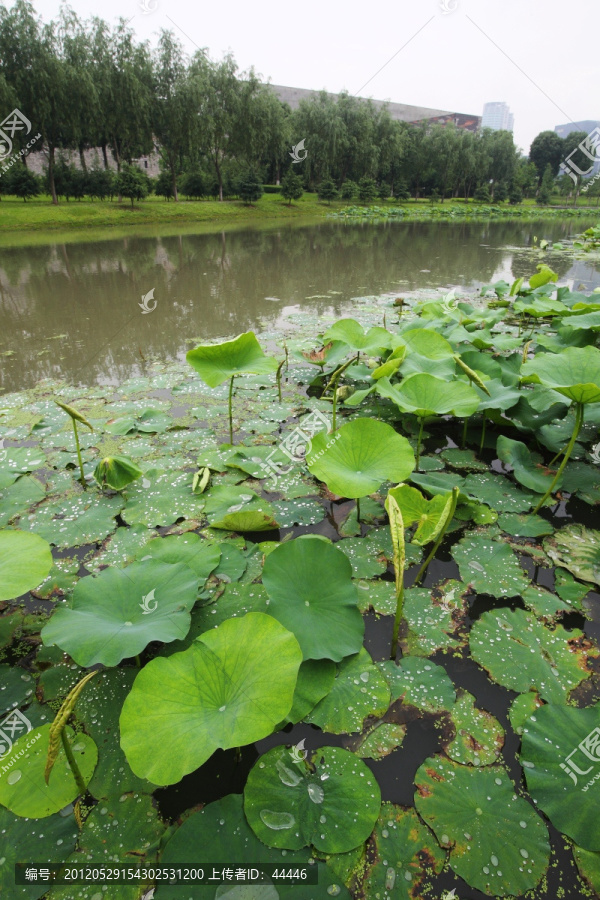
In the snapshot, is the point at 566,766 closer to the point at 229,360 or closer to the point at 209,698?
the point at 209,698

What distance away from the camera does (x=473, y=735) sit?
46.6 inches

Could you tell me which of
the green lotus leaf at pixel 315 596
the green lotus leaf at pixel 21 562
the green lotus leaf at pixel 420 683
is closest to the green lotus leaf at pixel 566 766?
the green lotus leaf at pixel 420 683

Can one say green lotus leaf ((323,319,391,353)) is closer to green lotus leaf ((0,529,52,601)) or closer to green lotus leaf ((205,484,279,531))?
green lotus leaf ((205,484,279,531))

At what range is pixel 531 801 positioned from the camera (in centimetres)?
105

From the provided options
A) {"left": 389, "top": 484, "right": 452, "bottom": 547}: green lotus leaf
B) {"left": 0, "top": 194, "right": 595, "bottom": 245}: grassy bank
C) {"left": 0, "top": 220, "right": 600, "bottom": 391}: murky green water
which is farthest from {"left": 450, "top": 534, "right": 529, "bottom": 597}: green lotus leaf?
{"left": 0, "top": 194, "right": 595, "bottom": 245}: grassy bank

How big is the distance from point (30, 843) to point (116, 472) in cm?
143

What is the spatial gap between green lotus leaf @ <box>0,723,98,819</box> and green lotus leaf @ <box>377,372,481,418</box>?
1690 millimetres

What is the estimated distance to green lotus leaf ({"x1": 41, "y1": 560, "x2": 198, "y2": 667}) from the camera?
1146mm

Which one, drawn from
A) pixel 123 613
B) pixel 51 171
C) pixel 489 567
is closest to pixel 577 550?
pixel 489 567

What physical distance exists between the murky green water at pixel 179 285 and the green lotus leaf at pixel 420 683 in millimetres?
3201

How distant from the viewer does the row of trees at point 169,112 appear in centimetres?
1482

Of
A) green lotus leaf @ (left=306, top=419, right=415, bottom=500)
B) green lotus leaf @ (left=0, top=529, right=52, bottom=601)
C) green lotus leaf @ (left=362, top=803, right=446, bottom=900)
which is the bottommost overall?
green lotus leaf @ (left=362, top=803, right=446, bottom=900)

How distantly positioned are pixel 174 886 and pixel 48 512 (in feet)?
5.29

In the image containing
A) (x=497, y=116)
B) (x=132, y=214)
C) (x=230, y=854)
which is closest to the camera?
(x=230, y=854)
